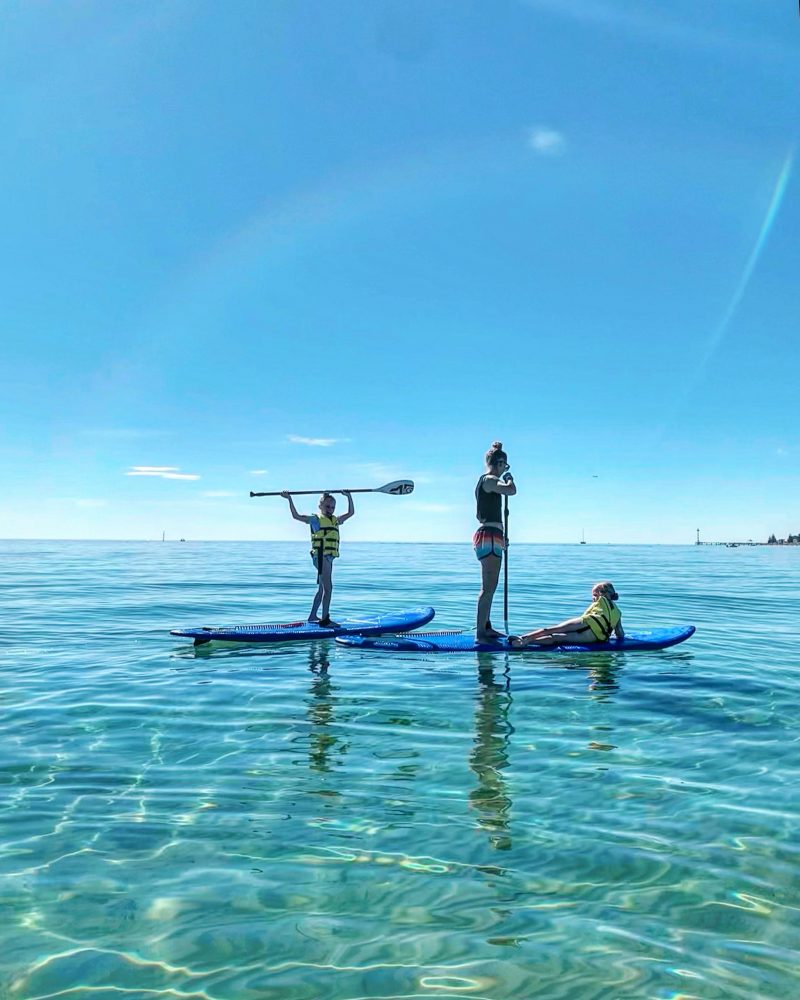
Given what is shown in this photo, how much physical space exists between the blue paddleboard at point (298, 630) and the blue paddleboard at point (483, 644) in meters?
0.59

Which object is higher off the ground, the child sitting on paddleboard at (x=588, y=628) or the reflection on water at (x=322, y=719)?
the child sitting on paddleboard at (x=588, y=628)

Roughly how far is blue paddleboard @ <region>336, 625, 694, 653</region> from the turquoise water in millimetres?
1398

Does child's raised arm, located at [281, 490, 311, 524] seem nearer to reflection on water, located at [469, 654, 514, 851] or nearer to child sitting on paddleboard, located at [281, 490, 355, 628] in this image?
child sitting on paddleboard, located at [281, 490, 355, 628]

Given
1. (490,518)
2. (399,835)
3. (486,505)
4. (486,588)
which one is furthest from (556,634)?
(399,835)

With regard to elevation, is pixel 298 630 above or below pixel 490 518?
below

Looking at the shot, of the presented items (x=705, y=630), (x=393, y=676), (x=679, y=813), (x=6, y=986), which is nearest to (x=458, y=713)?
(x=393, y=676)

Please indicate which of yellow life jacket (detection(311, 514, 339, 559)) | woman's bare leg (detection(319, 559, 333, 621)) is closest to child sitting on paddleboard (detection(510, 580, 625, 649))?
woman's bare leg (detection(319, 559, 333, 621))

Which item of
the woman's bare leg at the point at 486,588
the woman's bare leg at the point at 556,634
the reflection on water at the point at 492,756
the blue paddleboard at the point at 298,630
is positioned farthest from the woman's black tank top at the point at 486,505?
the blue paddleboard at the point at 298,630

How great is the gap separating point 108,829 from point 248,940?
1924 millimetres

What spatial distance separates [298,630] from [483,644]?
3947 millimetres

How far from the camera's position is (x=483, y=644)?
12.3 m

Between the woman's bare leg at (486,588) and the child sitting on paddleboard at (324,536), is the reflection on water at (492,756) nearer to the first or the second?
the woman's bare leg at (486,588)

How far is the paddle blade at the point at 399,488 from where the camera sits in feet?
52.6

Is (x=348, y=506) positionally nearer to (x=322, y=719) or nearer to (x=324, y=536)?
(x=324, y=536)
